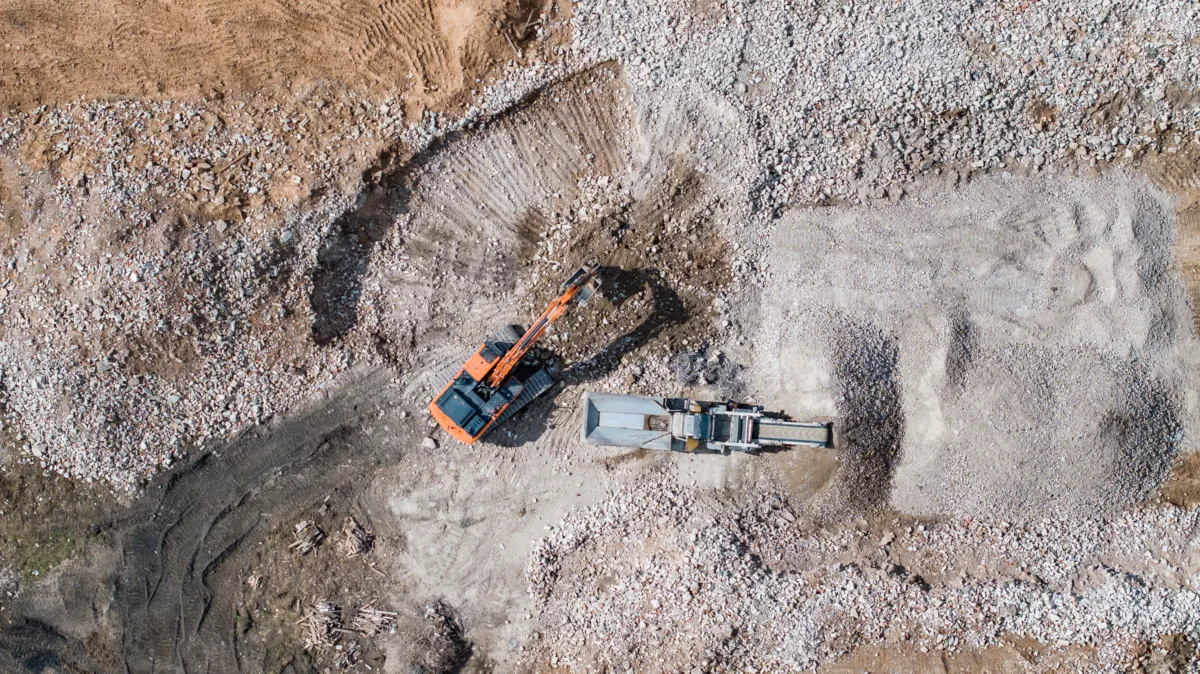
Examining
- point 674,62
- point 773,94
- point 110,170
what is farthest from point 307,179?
point 773,94

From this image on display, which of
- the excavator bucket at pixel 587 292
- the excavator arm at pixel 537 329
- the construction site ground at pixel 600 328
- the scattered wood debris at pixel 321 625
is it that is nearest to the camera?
the excavator arm at pixel 537 329

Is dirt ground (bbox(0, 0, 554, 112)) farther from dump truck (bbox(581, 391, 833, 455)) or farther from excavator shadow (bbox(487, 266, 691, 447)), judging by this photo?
dump truck (bbox(581, 391, 833, 455))

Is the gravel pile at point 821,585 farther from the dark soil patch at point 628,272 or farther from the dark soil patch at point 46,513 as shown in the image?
the dark soil patch at point 46,513

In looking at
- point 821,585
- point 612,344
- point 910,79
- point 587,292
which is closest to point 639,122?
point 587,292

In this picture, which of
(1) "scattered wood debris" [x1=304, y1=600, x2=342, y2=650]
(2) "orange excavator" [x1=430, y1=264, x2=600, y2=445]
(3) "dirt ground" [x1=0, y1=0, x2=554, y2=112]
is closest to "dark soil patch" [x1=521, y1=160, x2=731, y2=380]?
(2) "orange excavator" [x1=430, y1=264, x2=600, y2=445]

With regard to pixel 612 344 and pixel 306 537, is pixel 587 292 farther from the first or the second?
pixel 306 537

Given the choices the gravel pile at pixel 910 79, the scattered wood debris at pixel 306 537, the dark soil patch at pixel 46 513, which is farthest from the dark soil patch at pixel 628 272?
the dark soil patch at pixel 46 513
